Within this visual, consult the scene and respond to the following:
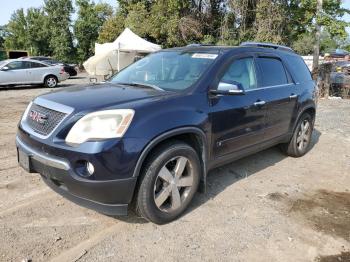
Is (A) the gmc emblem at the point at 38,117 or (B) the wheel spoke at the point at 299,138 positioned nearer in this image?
(A) the gmc emblem at the point at 38,117

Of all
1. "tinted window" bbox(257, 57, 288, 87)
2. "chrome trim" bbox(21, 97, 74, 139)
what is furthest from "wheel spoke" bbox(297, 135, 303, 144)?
"chrome trim" bbox(21, 97, 74, 139)

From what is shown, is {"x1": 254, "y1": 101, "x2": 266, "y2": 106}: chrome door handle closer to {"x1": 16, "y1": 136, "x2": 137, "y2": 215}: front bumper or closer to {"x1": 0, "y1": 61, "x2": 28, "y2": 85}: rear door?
{"x1": 16, "y1": 136, "x2": 137, "y2": 215}: front bumper

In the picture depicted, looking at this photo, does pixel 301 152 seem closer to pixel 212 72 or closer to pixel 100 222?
pixel 212 72

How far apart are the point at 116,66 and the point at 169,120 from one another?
1625 centimetres

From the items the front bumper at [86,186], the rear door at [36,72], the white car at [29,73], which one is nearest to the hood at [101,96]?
the front bumper at [86,186]

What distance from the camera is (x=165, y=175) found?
140 inches

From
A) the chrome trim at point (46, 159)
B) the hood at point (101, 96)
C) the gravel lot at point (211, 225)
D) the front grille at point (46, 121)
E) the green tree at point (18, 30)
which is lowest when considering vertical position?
the gravel lot at point (211, 225)

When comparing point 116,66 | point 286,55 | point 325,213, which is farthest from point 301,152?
point 116,66

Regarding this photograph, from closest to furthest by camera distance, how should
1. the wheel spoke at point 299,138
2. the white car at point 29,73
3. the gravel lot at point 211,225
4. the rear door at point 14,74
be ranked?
the gravel lot at point 211,225 → the wheel spoke at point 299,138 → the rear door at point 14,74 → the white car at point 29,73

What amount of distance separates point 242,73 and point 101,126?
2140 millimetres

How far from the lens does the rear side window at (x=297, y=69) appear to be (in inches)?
226

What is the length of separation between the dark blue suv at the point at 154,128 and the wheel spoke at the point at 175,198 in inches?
0.5

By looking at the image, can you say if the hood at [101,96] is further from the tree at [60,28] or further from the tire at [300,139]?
the tree at [60,28]

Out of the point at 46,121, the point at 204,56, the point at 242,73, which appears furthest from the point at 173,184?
the point at 242,73
